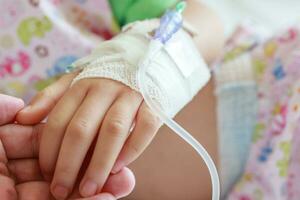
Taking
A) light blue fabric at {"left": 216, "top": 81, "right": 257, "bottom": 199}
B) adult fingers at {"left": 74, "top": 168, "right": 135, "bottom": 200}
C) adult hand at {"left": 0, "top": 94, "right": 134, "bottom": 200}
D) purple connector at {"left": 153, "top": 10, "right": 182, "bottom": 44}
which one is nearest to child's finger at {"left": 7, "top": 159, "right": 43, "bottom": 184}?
adult hand at {"left": 0, "top": 94, "right": 134, "bottom": 200}

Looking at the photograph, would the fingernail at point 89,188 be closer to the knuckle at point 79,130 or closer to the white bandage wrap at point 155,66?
the knuckle at point 79,130

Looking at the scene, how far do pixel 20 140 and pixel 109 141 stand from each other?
0.43 ft

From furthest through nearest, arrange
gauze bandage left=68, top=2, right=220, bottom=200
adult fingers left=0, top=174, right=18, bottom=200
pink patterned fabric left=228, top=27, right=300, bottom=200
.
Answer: pink patterned fabric left=228, top=27, right=300, bottom=200 → gauze bandage left=68, top=2, right=220, bottom=200 → adult fingers left=0, top=174, right=18, bottom=200

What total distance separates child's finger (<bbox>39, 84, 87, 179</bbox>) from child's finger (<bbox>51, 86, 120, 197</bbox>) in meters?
0.01

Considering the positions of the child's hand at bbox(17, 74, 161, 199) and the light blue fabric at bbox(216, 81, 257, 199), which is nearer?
the child's hand at bbox(17, 74, 161, 199)

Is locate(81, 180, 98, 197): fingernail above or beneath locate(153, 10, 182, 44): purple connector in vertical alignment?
beneath

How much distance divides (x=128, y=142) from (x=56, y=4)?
1.61ft

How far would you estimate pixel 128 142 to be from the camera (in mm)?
723

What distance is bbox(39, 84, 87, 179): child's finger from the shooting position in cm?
72

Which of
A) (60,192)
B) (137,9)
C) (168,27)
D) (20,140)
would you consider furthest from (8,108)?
(137,9)

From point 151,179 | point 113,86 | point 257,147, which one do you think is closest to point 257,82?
point 257,147

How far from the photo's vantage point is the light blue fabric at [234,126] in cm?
105

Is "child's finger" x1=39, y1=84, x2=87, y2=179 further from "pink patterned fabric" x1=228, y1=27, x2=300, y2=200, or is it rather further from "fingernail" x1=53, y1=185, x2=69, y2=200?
"pink patterned fabric" x1=228, y1=27, x2=300, y2=200

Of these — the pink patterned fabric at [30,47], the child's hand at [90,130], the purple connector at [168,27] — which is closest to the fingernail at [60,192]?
the child's hand at [90,130]
